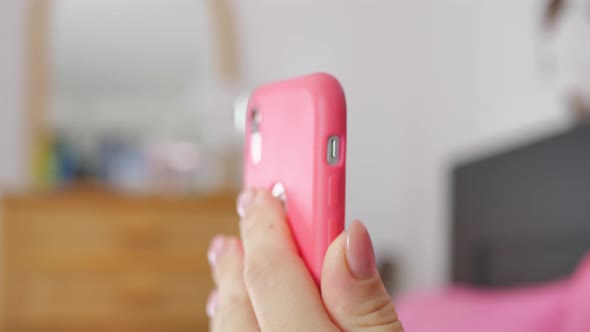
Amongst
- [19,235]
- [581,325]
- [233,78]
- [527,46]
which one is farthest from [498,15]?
[19,235]

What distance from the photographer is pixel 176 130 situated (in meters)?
2.66

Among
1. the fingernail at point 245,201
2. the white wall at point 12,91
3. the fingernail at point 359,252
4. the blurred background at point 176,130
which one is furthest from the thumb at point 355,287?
the white wall at point 12,91

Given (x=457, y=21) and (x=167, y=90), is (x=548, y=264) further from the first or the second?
(x=167, y=90)

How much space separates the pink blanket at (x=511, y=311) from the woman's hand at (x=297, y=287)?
1.33 ft

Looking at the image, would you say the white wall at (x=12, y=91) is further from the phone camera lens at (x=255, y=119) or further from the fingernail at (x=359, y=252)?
the fingernail at (x=359, y=252)

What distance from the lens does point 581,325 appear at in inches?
27.8

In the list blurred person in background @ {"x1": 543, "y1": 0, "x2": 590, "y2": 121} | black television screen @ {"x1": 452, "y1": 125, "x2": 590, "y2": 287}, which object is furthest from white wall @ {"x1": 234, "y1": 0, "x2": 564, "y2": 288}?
blurred person in background @ {"x1": 543, "y1": 0, "x2": 590, "y2": 121}

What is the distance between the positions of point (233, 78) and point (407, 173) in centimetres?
76

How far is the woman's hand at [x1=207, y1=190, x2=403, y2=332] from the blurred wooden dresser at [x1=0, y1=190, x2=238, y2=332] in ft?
5.97

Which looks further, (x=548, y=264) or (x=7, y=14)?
(x=7, y=14)

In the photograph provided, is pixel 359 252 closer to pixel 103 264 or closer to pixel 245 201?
pixel 245 201

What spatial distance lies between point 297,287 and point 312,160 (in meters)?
0.09

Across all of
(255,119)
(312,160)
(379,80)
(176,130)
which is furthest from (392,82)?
(312,160)

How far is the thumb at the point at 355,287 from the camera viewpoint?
A: 0.37 m
